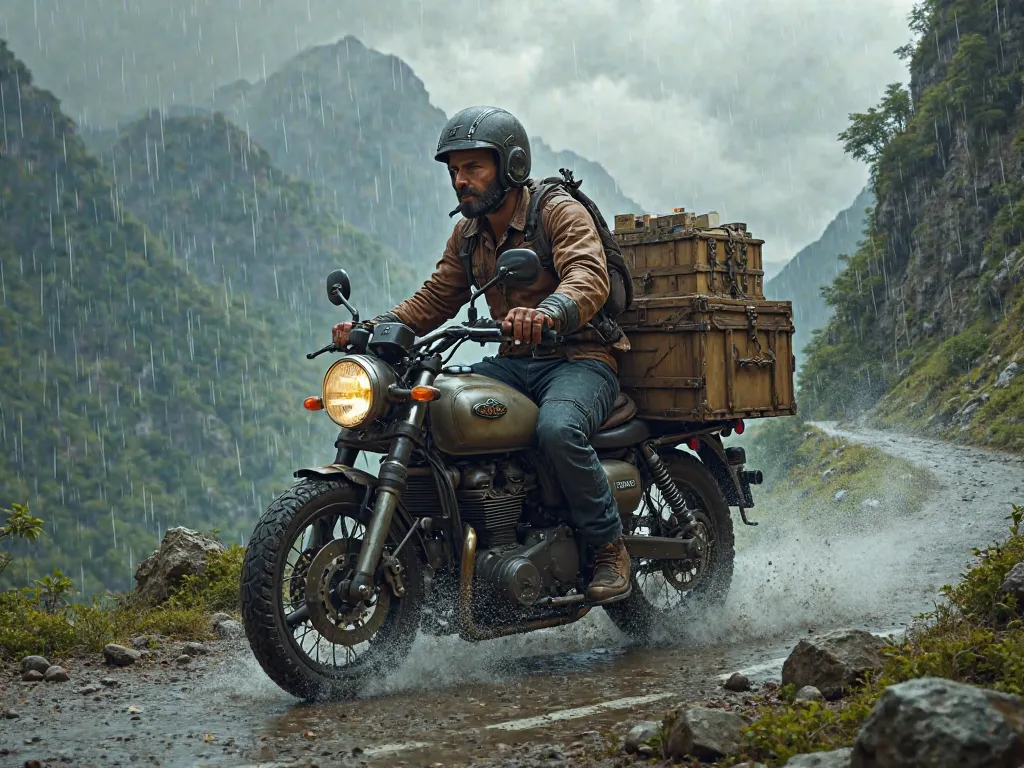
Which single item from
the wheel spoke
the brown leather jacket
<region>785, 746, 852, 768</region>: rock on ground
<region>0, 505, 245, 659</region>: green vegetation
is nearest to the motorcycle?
the wheel spoke

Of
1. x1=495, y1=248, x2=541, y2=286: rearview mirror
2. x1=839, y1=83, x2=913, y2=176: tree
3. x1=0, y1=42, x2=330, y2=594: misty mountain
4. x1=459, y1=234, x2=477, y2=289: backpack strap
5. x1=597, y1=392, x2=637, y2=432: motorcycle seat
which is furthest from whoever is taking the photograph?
x1=0, y1=42, x2=330, y2=594: misty mountain

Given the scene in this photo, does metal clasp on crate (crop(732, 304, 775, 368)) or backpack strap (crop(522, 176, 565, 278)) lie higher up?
backpack strap (crop(522, 176, 565, 278))

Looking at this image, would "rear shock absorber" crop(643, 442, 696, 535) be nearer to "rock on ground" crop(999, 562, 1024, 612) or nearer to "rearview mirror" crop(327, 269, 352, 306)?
"rearview mirror" crop(327, 269, 352, 306)

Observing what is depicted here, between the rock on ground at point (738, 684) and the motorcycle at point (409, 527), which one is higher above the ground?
the motorcycle at point (409, 527)

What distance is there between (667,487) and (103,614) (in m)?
3.29

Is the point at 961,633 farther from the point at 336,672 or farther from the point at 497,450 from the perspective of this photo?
the point at 336,672

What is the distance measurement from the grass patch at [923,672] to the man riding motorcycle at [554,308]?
142 cm

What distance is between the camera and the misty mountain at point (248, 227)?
175 metres

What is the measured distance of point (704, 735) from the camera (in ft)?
11.6

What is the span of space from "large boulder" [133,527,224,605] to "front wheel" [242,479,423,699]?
2602 mm

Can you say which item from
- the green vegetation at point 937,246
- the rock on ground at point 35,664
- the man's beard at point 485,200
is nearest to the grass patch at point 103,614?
the rock on ground at point 35,664

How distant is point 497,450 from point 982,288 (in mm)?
32324

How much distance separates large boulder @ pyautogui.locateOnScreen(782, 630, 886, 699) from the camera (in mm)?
4141

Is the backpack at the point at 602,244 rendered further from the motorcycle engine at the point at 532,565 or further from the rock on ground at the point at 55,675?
the rock on ground at the point at 55,675
